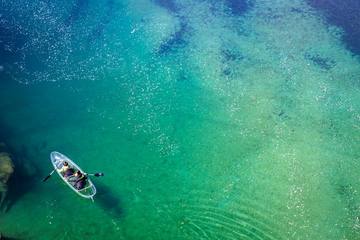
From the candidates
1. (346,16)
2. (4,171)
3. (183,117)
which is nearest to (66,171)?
(4,171)

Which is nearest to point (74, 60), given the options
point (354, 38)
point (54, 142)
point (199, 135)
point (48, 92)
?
point (48, 92)

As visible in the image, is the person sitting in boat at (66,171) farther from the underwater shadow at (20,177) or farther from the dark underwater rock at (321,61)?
the dark underwater rock at (321,61)

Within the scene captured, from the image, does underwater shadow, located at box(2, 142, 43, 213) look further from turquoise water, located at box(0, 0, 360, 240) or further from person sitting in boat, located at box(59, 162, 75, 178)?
person sitting in boat, located at box(59, 162, 75, 178)

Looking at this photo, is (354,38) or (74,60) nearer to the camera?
(74,60)

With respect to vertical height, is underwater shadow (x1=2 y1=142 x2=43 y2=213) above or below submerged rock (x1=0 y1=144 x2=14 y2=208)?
below

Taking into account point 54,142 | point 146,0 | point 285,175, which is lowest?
point 285,175

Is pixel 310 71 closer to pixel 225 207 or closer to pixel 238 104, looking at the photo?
pixel 238 104

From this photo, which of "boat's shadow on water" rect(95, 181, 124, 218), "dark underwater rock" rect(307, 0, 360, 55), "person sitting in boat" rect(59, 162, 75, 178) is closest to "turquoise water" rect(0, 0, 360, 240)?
"boat's shadow on water" rect(95, 181, 124, 218)

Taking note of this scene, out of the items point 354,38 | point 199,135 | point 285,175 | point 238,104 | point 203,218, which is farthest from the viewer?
point 354,38

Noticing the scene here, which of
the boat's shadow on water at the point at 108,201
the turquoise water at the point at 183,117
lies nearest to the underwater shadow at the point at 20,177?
the turquoise water at the point at 183,117
